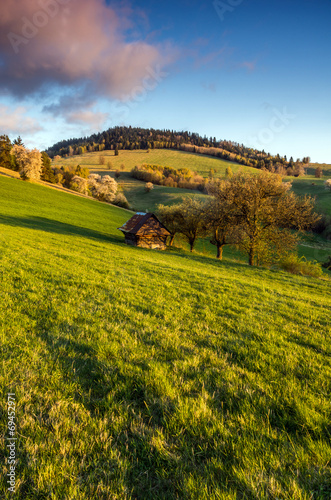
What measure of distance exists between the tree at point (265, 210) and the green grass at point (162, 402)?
2184cm

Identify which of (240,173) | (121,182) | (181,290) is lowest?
(181,290)

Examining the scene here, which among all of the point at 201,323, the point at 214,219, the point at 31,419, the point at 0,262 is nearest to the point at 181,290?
the point at 201,323

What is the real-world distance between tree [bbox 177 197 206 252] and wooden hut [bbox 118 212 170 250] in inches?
185

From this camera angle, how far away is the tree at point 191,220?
125ft

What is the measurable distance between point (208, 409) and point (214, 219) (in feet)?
98.2

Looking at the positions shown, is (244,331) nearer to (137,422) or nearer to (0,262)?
(137,422)

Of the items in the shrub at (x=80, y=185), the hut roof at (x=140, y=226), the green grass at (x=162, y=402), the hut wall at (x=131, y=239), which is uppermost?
the shrub at (x=80, y=185)

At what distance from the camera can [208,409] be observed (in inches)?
119

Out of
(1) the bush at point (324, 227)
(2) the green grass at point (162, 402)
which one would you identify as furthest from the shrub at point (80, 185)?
(2) the green grass at point (162, 402)

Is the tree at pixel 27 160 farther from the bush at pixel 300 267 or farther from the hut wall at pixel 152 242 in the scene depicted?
the bush at pixel 300 267

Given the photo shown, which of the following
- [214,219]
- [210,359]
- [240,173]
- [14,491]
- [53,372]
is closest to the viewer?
[14,491]

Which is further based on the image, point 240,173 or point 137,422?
point 240,173

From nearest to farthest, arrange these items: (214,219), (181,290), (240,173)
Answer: (181,290) < (240,173) < (214,219)

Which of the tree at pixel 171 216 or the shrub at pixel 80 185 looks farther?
the shrub at pixel 80 185
